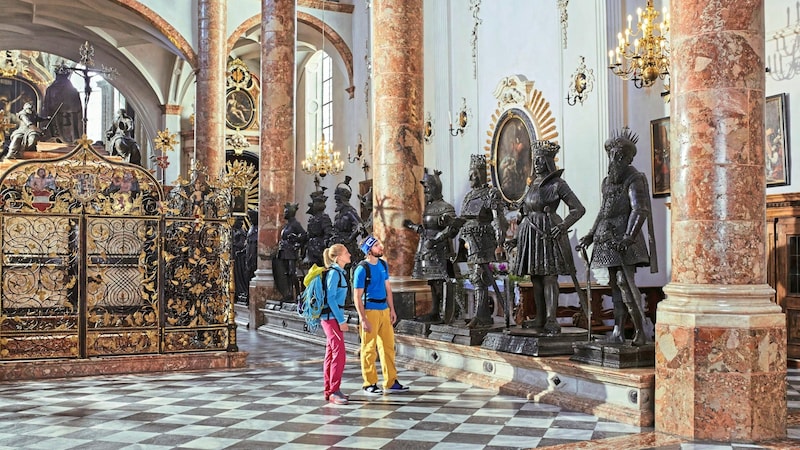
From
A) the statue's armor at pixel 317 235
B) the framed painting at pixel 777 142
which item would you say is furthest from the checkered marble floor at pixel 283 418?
the statue's armor at pixel 317 235

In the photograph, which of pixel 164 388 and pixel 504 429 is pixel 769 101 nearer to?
pixel 504 429

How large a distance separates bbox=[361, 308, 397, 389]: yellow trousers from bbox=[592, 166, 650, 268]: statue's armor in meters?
2.13

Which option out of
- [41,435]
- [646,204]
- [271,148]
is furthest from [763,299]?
[271,148]

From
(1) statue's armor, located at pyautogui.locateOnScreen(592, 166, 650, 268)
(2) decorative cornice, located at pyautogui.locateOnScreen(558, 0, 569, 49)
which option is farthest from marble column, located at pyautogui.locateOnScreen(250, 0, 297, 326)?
(1) statue's armor, located at pyautogui.locateOnScreen(592, 166, 650, 268)

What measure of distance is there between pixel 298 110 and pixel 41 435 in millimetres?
23958

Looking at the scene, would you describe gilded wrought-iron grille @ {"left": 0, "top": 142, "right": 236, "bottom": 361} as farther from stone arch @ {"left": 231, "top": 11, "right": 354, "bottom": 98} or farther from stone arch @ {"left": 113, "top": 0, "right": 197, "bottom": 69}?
stone arch @ {"left": 231, "top": 11, "right": 354, "bottom": 98}

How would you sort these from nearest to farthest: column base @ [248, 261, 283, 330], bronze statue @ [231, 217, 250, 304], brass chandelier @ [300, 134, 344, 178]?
column base @ [248, 261, 283, 330] < bronze statue @ [231, 217, 250, 304] < brass chandelier @ [300, 134, 344, 178]

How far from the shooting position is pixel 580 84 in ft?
48.2

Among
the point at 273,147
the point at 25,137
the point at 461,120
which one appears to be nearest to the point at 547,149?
the point at 273,147

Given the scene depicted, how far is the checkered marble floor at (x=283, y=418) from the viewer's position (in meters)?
6.26

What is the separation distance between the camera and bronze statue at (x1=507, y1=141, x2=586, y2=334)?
27.4ft

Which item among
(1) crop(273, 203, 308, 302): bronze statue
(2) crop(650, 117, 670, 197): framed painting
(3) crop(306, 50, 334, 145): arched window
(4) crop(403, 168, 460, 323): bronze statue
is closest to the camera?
(4) crop(403, 168, 460, 323): bronze statue

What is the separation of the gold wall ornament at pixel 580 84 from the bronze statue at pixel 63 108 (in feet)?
44.4

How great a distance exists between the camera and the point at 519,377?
27.6 feet
